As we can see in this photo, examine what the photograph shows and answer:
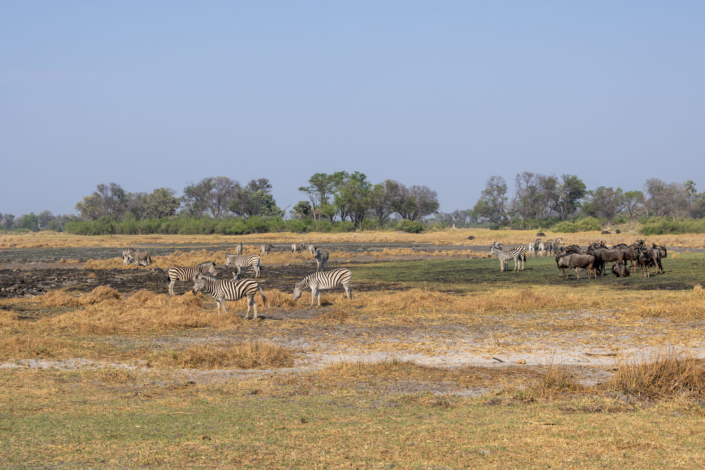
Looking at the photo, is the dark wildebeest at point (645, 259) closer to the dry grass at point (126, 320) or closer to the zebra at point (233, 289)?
the zebra at point (233, 289)

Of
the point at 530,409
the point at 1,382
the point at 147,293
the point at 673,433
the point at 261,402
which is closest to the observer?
the point at 673,433

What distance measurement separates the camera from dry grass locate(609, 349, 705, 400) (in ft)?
31.1

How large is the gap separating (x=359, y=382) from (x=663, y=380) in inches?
190

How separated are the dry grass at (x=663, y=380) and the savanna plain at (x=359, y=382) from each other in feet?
0.10

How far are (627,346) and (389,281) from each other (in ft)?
61.6

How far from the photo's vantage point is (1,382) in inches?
419

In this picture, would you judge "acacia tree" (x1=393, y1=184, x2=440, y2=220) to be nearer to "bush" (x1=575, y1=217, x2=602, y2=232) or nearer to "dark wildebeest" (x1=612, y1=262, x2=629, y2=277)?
"bush" (x1=575, y1=217, x2=602, y2=232)

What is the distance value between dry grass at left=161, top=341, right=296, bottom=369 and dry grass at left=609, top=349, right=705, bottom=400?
6219mm

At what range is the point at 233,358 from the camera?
12.7 metres

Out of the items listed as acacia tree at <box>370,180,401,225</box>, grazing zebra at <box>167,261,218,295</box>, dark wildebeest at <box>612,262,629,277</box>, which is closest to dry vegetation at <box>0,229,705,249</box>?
acacia tree at <box>370,180,401,225</box>

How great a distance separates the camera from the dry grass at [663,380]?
31.1ft

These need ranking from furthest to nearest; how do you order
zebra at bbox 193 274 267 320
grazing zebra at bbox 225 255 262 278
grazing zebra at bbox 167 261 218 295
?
grazing zebra at bbox 225 255 262 278, grazing zebra at bbox 167 261 218 295, zebra at bbox 193 274 267 320

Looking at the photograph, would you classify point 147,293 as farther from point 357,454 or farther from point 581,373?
point 357,454

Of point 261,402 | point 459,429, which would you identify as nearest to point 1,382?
point 261,402
